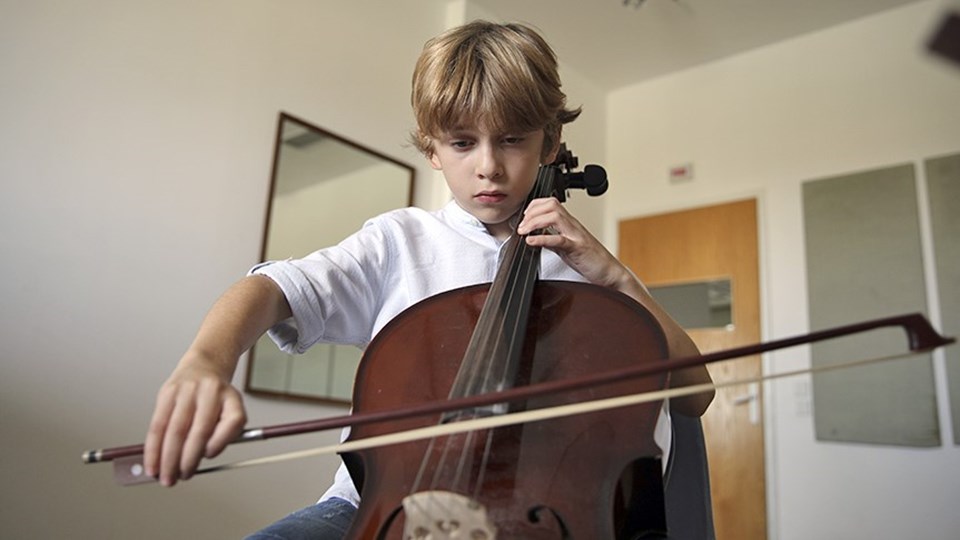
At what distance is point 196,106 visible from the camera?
2.24m

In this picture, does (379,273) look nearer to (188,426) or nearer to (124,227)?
(188,426)

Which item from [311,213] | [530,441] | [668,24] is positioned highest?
[668,24]

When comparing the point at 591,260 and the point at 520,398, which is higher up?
the point at 591,260

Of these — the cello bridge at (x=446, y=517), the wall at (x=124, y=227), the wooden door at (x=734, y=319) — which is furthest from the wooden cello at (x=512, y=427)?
the wooden door at (x=734, y=319)

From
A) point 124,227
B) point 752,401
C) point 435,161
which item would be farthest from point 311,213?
point 752,401

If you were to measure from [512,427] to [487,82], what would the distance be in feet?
1.45

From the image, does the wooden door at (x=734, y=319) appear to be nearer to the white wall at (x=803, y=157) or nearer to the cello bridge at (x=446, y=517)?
the white wall at (x=803, y=157)

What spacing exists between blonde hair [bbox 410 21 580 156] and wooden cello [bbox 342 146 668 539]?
0.19 metres

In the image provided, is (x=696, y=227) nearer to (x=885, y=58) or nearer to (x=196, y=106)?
(x=885, y=58)

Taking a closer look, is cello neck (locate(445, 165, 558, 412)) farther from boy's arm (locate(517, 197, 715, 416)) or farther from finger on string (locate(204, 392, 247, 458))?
finger on string (locate(204, 392, 247, 458))

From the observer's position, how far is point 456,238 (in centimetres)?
98

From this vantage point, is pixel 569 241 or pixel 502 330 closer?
pixel 502 330

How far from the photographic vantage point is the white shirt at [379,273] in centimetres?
80

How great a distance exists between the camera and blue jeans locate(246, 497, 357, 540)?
0.73 meters
